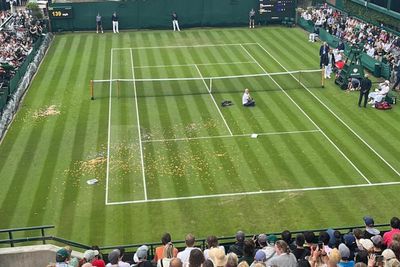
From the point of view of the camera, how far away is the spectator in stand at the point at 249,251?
512 inches

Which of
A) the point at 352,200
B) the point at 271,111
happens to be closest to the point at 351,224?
the point at 352,200

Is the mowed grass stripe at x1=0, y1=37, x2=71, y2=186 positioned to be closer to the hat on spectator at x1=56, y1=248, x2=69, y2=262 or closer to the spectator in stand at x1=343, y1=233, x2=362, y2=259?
the hat on spectator at x1=56, y1=248, x2=69, y2=262

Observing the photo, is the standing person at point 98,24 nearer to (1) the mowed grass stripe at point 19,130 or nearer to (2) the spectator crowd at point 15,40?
(2) the spectator crowd at point 15,40

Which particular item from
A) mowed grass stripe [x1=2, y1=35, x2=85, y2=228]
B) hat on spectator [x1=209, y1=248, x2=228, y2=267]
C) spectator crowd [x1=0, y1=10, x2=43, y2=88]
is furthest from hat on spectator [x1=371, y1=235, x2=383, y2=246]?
spectator crowd [x1=0, y1=10, x2=43, y2=88]

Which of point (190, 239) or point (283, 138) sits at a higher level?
point (190, 239)

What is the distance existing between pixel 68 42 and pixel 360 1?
26.3 metres

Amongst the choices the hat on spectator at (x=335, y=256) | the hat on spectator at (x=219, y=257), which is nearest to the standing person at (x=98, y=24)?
the hat on spectator at (x=219, y=257)

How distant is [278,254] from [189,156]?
47.2 ft

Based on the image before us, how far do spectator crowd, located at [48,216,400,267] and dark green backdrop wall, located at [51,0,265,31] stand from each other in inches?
1631

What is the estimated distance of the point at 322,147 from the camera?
1088 inches

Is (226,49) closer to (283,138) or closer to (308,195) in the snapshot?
(283,138)

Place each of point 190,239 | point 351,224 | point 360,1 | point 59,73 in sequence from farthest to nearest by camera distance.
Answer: point 360,1 < point 59,73 < point 351,224 < point 190,239

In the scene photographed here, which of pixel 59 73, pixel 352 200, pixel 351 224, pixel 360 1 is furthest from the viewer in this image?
pixel 360 1

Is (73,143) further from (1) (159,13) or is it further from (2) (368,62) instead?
(1) (159,13)
